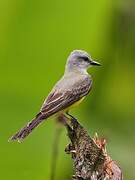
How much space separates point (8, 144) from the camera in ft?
25.9

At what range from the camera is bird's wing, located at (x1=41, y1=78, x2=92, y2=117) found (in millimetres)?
5574

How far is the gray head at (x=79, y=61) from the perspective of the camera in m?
6.23

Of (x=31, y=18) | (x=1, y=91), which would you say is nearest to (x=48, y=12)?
(x=31, y=18)

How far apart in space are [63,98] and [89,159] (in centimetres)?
103

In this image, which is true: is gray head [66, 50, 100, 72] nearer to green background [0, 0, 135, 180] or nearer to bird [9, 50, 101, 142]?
bird [9, 50, 101, 142]

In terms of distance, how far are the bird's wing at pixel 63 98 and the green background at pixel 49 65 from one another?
155 centimetres

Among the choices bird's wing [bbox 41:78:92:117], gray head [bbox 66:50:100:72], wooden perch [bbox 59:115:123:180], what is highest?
gray head [bbox 66:50:100:72]

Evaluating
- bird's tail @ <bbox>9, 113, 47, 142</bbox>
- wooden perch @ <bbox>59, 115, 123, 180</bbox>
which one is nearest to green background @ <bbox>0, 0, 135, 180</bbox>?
bird's tail @ <bbox>9, 113, 47, 142</bbox>

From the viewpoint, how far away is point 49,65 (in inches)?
323

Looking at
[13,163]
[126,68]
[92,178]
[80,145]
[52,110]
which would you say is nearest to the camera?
[92,178]

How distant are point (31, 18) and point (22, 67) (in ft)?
1.32

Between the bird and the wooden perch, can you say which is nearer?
the wooden perch

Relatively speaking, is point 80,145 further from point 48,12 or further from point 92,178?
point 48,12

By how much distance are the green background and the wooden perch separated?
254 cm
